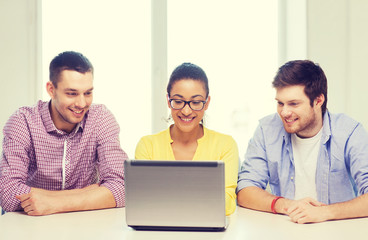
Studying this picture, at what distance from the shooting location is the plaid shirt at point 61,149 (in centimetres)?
221

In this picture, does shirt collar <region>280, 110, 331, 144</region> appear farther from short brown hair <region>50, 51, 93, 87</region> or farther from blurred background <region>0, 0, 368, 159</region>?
blurred background <region>0, 0, 368, 159</region>

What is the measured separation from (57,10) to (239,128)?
5.98ft

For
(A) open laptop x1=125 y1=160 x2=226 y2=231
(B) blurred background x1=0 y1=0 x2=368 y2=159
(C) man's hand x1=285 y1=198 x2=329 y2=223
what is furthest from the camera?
(B) blurred background x1=0 y1=0 x2=368 y2=159

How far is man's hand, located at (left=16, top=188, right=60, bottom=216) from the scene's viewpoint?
1.84 metres

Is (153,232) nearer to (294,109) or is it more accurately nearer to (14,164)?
(14,164)

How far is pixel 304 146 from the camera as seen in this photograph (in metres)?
2.33

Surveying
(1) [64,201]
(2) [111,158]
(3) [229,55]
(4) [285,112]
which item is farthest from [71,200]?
(3) [229,55]

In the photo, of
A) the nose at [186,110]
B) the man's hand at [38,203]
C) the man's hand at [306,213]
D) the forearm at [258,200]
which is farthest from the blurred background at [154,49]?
the man's hand at [306,213]

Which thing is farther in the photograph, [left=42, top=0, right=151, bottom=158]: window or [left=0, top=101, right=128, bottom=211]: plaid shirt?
[left=42, top=0, right=151, bottom=158]: window

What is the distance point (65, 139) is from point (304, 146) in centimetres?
126

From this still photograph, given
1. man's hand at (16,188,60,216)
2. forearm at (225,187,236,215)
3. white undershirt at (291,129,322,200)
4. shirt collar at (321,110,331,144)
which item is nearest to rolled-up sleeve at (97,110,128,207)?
man's hand at (16,188,60,216)

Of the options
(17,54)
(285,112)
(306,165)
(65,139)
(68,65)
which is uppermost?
(17,54)

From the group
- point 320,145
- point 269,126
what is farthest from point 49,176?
point 320,145

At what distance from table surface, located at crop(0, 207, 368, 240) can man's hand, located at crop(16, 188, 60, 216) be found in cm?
3
